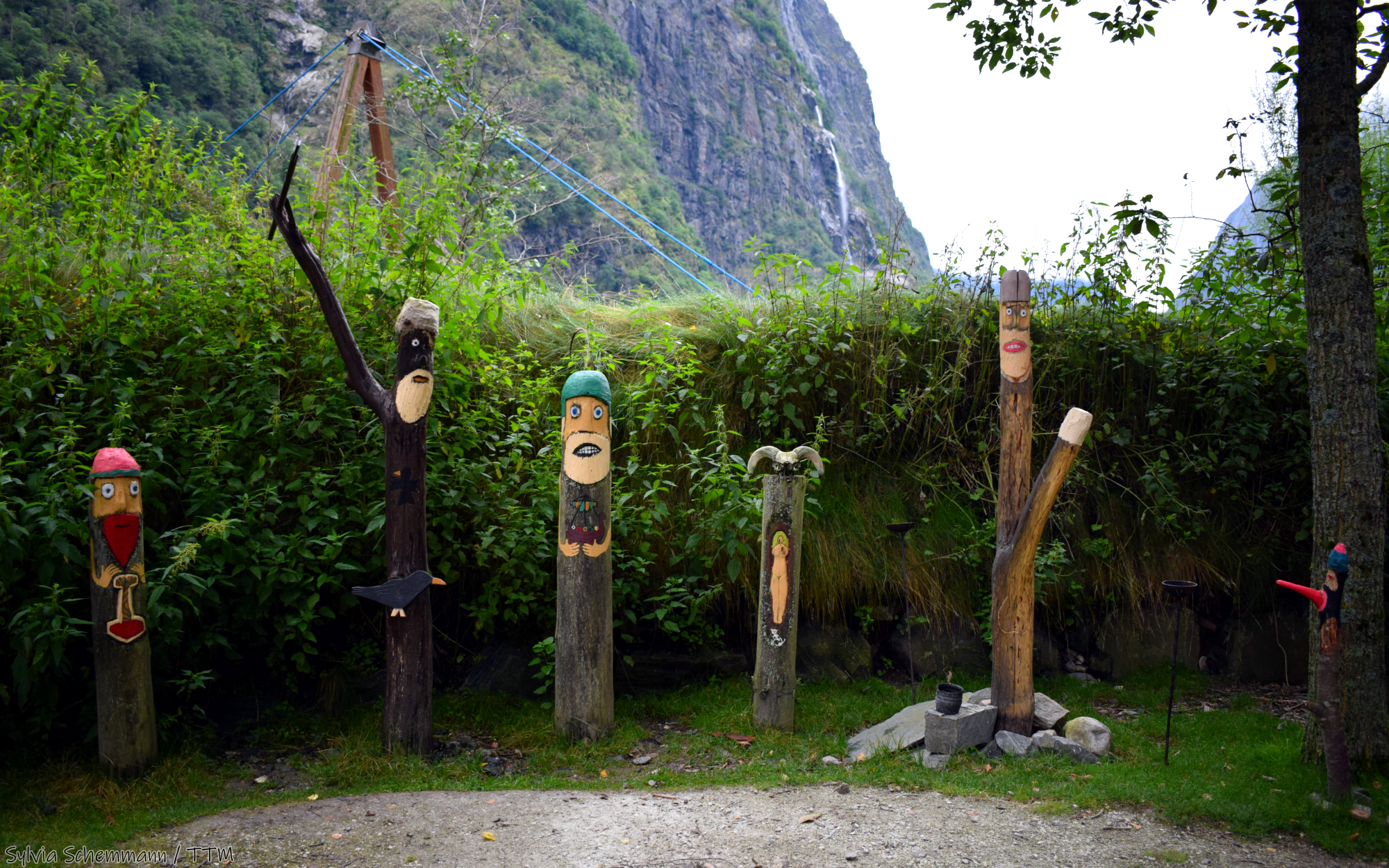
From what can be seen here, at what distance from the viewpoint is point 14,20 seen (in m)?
15.0

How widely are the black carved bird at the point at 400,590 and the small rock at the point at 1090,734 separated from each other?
3417 millimetres

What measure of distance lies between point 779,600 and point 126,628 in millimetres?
3173

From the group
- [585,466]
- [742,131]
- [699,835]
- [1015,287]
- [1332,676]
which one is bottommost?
[699,835]

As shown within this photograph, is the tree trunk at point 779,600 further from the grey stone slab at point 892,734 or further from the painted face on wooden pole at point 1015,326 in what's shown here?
the painted face on wooden pole at point 1015,326

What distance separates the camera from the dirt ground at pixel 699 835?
299 cm

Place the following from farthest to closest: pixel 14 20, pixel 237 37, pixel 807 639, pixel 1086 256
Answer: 1. pixel 237 37
2. pixel 14 20
3. pixel 1086 256
4. pixel 807 639

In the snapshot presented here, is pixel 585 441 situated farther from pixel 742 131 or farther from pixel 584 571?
pixel 742 131

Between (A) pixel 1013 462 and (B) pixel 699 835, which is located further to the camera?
(A) pixel 1013 462

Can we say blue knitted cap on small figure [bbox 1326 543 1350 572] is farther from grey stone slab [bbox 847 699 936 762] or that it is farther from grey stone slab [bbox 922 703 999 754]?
grey stone slab [bbox 847 699 936 762]

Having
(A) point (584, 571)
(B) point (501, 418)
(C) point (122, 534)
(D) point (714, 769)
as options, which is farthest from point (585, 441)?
(C) point (122, 534)

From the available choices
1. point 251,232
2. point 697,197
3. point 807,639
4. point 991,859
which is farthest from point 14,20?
point 697,197

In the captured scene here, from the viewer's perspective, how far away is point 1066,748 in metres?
4.06

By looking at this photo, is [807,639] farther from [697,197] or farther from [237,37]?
[697,197]

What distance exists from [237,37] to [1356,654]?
29400mm
